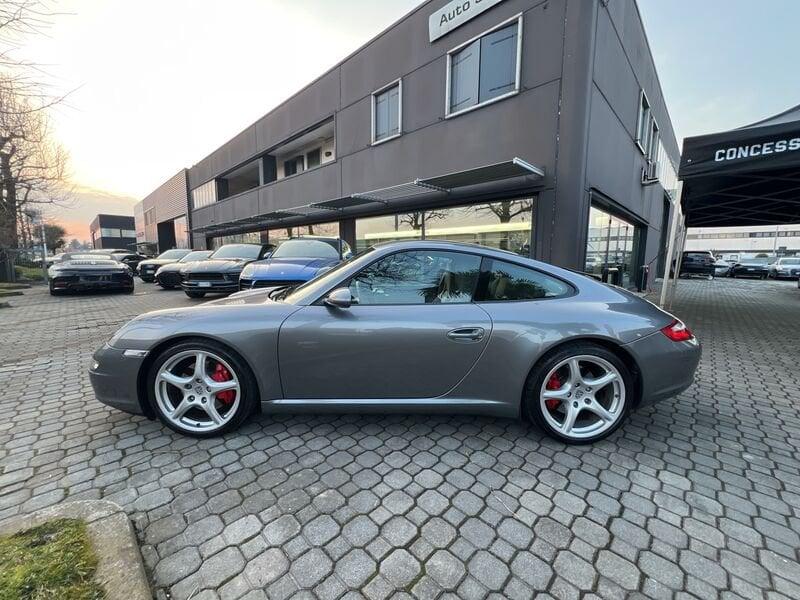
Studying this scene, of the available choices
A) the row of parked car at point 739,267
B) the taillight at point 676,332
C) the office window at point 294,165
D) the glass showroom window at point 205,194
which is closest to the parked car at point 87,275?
the office window at point 294,165

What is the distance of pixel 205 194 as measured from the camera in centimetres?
2477

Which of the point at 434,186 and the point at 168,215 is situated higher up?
the point at 168,215

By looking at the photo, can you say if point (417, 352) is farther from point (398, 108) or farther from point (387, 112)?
point (387, 112)

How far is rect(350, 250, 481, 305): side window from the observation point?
2523mm

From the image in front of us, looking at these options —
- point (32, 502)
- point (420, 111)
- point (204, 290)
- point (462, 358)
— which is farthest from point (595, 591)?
point (420, 111)

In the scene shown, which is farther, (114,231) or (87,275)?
(114,231)

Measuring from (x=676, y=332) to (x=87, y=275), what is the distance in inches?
527

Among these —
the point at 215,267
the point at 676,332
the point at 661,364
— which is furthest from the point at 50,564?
the point at 215,267

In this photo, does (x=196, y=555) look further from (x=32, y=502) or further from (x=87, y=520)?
(x=32, y=502)

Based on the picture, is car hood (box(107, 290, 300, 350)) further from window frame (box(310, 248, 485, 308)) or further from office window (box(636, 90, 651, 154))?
office window (box(636, 90, 651, 154))

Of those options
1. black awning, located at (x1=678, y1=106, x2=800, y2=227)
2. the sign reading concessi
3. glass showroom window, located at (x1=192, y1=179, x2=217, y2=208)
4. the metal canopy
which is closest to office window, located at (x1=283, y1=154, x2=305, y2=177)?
the metal canopy

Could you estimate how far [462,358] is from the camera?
2.39 metres

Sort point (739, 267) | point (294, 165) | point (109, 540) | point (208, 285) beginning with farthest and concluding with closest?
point (739, 267)
point (294, 165)
point (208, 285)
point (109, 540)

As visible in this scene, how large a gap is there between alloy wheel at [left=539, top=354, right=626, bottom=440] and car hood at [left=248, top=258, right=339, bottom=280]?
5.21 meters
